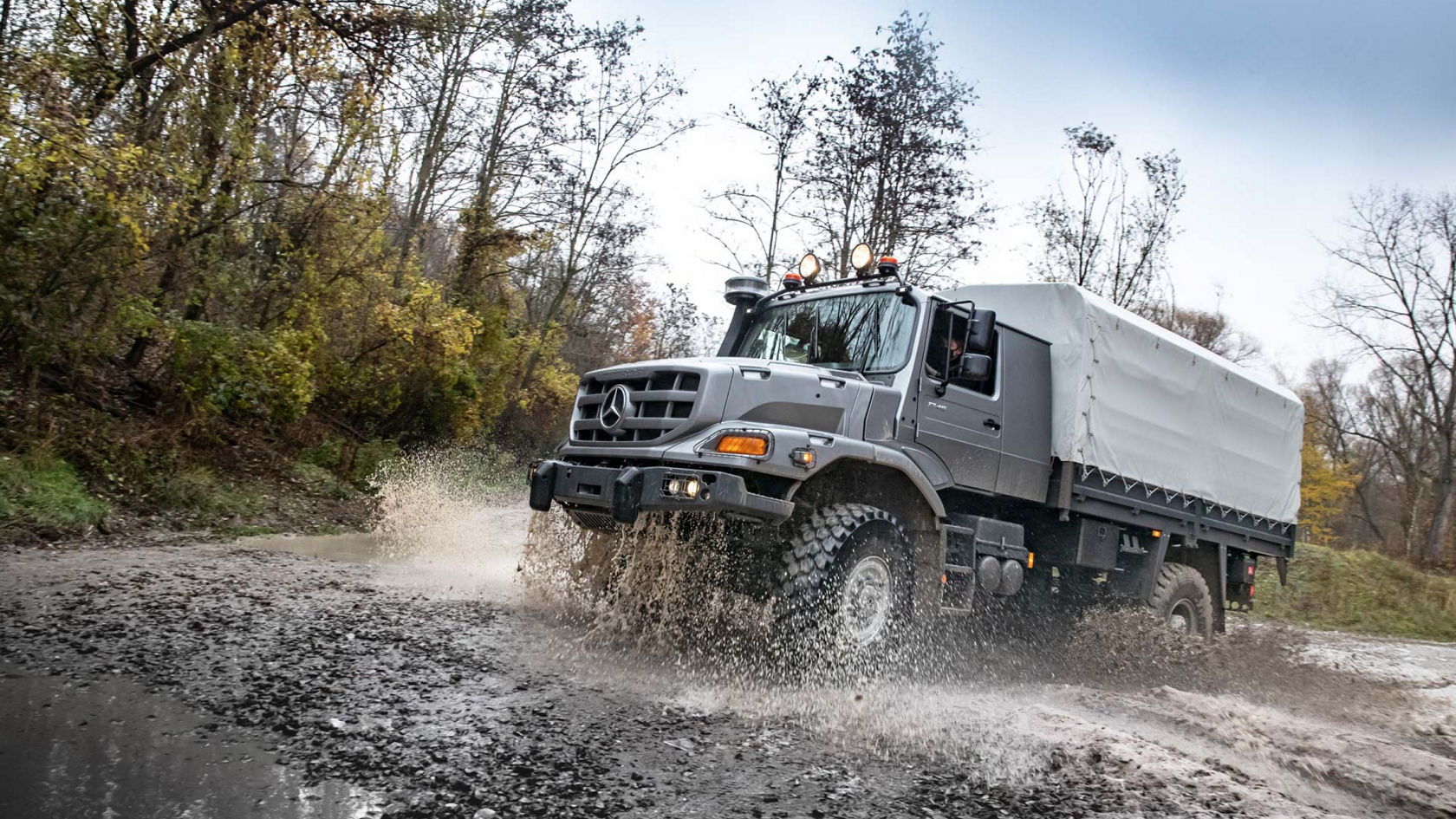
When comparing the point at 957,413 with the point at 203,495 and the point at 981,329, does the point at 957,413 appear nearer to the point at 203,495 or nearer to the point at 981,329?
the point at 981,329

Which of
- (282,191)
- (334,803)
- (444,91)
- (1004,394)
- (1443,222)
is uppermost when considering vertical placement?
(1443,222)

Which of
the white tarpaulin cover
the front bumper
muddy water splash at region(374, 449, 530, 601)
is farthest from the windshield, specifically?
muddy water splash at region(374, 449, 530, 601)

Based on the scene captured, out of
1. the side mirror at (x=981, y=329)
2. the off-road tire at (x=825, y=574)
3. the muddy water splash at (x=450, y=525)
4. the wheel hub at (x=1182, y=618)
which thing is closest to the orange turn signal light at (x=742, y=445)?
the off-road tire at (x=825, y=574)

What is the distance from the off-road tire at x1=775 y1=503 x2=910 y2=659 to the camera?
5.48m

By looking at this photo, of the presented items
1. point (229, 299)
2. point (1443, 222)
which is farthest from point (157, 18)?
point (1443, 222)

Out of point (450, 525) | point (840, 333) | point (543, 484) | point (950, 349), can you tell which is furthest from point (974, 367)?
point (450, 525)

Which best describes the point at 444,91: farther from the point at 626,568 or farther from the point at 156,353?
the point at 626,568

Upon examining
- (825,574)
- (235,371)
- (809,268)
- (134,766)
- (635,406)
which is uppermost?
(809,268)

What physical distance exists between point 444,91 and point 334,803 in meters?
19.0

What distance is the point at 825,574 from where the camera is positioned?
553 cm

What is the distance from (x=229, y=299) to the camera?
41.5ft

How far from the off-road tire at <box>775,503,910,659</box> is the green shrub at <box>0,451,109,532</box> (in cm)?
691

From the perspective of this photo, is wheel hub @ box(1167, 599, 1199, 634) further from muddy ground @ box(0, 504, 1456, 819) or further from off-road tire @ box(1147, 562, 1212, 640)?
muddy ground @ box(0, 504, 1456, 819)

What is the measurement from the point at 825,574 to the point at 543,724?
Result: 201 cm
